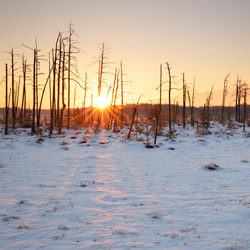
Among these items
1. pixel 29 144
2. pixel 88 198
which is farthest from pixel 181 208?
pixel 29 144

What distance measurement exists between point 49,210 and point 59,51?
1818cm

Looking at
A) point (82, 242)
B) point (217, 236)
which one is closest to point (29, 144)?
point (82, 242)

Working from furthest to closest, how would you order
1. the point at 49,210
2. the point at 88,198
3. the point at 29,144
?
1. the point at 29,144
2. the point at 88,198
3. the point at 49,210

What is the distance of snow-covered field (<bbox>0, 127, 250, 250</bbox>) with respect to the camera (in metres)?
4.39

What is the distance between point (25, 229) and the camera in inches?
186

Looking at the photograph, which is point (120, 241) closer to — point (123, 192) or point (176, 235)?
point (176, 235)

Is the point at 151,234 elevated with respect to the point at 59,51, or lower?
lower

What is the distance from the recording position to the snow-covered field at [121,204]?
14.4ft

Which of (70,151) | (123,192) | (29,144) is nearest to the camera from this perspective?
(123,192)

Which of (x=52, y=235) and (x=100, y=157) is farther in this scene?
(x=100, y=157)

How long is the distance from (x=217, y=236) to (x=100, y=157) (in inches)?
370

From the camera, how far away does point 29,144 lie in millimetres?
16266

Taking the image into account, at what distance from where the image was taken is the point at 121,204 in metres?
6.30

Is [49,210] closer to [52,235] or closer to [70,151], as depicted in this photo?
[52,235]
